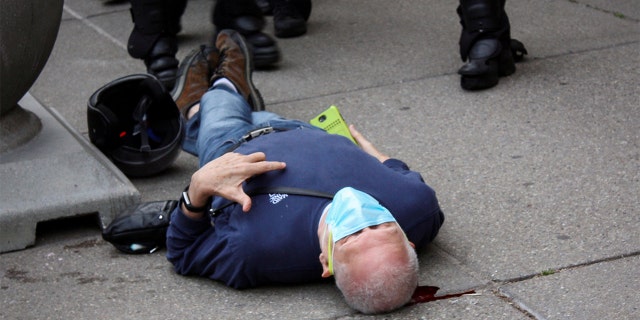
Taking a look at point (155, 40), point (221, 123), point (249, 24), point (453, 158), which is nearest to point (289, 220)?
point (221, 123)

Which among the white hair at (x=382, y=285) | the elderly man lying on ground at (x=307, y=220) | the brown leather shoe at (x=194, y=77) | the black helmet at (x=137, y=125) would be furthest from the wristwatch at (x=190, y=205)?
the brown leather shoe at (x=194, y=77)

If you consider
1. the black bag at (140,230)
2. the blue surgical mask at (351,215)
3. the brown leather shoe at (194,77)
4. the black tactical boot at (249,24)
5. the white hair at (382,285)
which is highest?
the blue surgical mask at (351,215)

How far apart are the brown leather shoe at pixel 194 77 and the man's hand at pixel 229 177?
1351 millimetres

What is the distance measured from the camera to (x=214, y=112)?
167 inches

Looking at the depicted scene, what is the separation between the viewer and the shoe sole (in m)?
4.77

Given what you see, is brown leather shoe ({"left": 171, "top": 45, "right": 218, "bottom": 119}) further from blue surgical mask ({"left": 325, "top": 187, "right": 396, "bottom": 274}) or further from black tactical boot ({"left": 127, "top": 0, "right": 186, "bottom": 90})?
blue surgical mask ({"left": 325, "top": 187, "right": 396, "bottom": 274})

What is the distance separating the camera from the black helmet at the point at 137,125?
14.1ft

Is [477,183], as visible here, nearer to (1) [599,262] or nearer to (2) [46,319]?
(1) [599,262]

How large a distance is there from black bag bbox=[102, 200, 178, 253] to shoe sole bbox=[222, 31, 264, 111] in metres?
1.14

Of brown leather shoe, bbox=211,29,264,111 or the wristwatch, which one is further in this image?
brown leather shoe, bbox=211,29,264,111

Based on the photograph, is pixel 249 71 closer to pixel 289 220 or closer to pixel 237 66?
pixel 237 66

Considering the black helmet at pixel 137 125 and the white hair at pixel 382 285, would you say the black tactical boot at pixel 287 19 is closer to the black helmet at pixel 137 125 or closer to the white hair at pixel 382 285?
the black helmet at pixel 137 125

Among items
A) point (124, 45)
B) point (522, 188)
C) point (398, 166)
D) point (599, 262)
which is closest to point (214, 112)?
point (398, 166)

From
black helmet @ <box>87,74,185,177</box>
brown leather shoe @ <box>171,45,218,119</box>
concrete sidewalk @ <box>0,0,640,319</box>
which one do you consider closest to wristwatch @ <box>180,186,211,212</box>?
concrete sidewalk @ <box>0,0,640,319</box>
